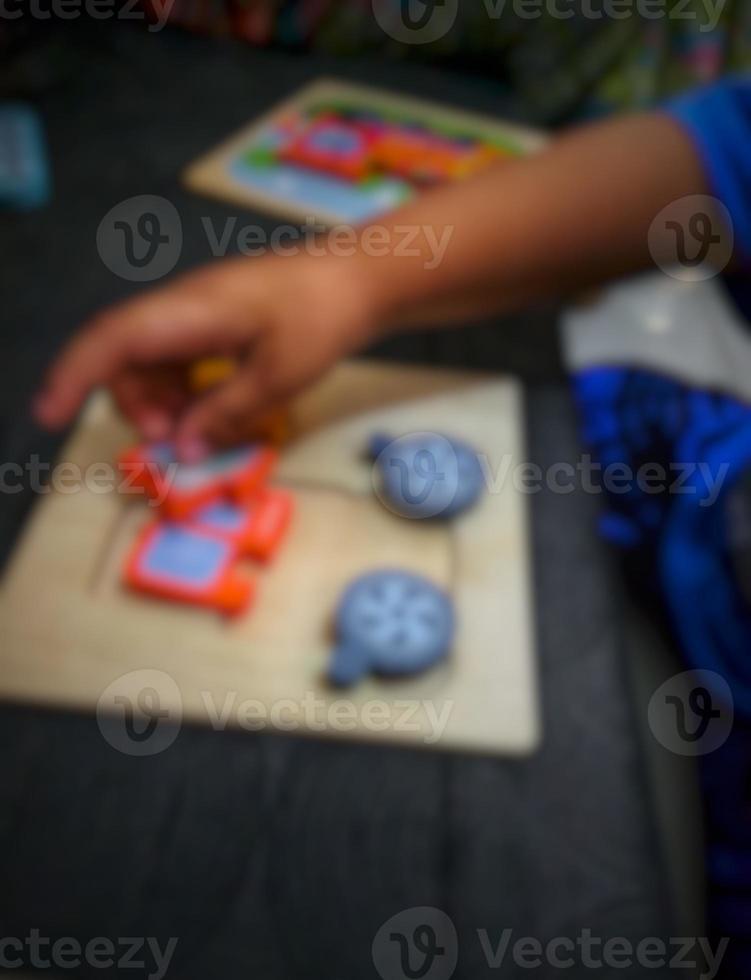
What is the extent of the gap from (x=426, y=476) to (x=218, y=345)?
0.13 m

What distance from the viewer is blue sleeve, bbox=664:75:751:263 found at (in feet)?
1.49

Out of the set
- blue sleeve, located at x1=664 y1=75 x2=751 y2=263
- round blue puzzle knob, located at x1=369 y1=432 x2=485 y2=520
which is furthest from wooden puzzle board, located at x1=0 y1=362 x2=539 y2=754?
blue sleeve, located at x1=664 y1=75 x2=751 y2=263

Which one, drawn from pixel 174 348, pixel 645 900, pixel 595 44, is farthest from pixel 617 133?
pixel 595 44

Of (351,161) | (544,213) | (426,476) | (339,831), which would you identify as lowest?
(339,831)

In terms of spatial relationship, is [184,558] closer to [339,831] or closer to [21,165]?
[339,831]

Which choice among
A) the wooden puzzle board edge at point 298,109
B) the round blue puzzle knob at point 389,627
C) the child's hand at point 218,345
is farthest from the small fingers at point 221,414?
the wooden puzzle board edge at point 298,109

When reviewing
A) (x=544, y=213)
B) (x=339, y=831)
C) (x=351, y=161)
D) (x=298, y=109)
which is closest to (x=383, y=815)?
(x=339, y=831)

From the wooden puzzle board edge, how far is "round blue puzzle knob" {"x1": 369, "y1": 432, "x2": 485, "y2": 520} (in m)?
0.26

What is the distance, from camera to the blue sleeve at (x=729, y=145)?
1.49 ft

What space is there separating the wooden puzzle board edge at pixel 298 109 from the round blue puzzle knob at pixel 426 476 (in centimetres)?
26

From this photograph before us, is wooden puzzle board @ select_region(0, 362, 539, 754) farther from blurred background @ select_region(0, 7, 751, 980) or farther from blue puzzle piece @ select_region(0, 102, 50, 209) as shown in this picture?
blue puzzle piece @ select_region(0, 102, 50, 209)

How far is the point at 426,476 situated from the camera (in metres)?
0.42

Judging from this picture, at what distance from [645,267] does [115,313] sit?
314 millimetres

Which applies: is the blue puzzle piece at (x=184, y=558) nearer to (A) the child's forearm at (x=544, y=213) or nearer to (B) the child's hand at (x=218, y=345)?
(B) the child's hand at (x=218, y=345)
